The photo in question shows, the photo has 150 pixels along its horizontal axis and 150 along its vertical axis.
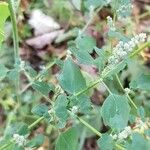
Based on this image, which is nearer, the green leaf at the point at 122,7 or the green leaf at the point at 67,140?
the green leaf at the point at 67,140

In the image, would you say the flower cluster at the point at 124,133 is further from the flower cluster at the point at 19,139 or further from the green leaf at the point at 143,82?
the flower cluster at the point at 19,139

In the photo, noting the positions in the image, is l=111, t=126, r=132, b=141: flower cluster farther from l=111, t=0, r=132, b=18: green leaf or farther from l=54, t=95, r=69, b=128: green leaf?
l=111, t=0, r=132, b=18: green leaf

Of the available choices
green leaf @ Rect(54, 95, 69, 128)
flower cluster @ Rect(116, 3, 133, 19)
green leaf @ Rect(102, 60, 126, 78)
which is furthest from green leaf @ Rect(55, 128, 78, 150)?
flower cluster @ Rect(116, 3, 133, 19)

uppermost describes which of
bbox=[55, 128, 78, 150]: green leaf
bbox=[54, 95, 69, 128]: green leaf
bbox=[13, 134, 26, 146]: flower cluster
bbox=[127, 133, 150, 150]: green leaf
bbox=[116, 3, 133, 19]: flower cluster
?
bbox=[116, 3, 133, 19]: flower cluster

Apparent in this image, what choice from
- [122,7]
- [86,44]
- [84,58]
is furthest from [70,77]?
[122,7]

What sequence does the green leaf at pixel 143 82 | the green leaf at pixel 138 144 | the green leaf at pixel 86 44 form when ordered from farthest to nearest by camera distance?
the green leaf at pixel 86 44, the green leaf at pixel 143 82, the green leaf at pixel 138 144

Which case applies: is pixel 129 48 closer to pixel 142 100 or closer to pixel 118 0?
pixel 118 0

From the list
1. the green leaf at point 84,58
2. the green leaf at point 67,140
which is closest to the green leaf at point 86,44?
the green leaf at point 84,58
